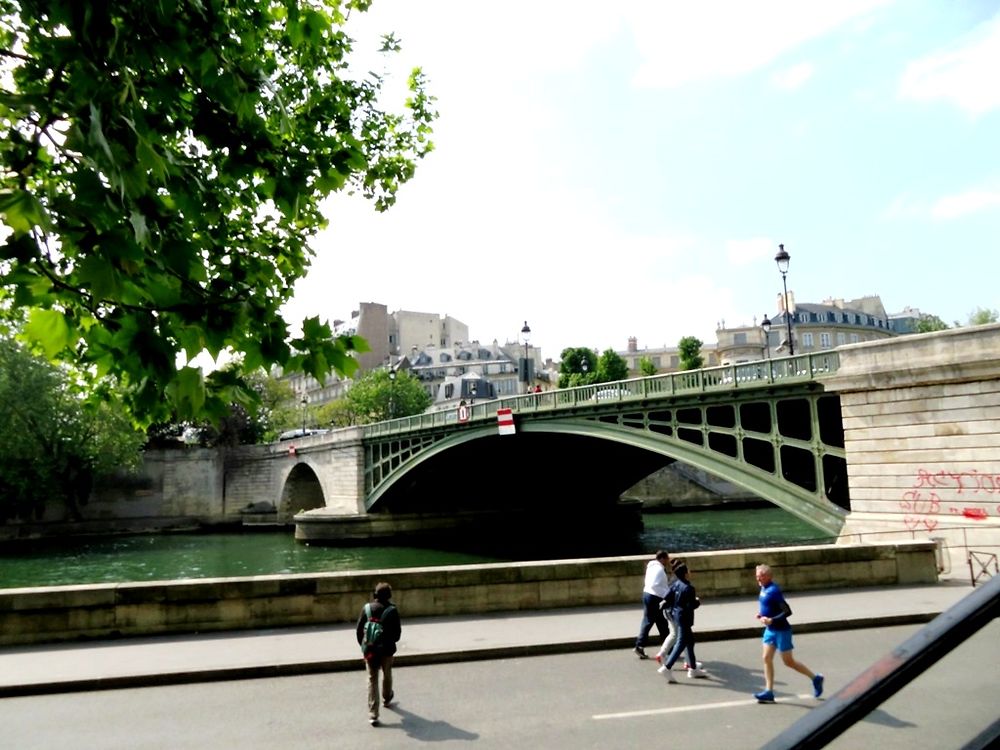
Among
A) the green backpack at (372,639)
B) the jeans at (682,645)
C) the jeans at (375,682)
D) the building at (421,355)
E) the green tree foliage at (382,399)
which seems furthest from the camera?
the building at (421,355)

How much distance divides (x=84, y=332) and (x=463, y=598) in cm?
744

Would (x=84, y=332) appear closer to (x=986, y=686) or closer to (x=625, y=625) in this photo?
(x=986, y=686)

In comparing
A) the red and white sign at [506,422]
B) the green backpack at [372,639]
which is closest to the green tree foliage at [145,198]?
the green backpack at [372,639]

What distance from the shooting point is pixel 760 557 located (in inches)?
478

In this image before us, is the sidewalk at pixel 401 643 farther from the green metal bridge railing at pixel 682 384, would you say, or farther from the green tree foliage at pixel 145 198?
the green metal bridge railing at pixel 682 384

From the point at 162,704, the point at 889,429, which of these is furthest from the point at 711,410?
the point at 162,704

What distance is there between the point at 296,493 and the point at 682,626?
5069 cm

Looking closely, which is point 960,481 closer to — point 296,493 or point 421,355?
point 296,493

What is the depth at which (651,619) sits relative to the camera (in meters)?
8.72

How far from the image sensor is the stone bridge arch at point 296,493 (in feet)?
179

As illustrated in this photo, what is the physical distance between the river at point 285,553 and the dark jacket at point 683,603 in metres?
22.5

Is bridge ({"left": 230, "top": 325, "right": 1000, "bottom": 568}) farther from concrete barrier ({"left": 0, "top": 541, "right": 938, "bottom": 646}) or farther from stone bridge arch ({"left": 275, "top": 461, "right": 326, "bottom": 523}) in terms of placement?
stone bridge arch ({"left": 275, "top": 461, "right": 326, "bottom": 523})

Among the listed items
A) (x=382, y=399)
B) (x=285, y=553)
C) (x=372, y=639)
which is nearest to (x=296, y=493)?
(x=285, y=553)

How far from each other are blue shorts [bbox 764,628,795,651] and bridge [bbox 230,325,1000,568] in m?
8.26
